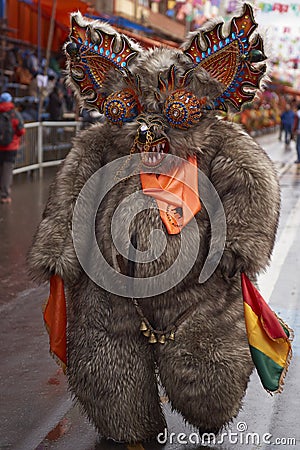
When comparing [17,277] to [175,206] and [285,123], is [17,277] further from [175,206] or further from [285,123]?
[285,123]

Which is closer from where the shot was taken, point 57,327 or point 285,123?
point 57,327

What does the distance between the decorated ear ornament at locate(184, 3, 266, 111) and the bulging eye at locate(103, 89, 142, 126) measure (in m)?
0.36

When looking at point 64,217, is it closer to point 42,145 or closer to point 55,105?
point 42,145

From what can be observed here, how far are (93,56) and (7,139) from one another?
33.0ft

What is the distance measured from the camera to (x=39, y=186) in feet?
57.6

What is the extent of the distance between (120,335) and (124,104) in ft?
3.68

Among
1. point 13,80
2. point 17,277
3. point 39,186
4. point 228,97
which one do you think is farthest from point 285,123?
point 228,97

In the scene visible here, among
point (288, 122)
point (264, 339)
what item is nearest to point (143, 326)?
point (264, 339)

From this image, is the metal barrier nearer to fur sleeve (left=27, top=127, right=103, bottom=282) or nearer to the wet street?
the wet street

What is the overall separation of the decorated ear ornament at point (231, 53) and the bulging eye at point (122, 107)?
1.18ft

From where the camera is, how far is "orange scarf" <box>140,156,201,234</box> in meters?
4.30

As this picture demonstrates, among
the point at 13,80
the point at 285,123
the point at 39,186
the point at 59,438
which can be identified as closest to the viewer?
the point at 59,438

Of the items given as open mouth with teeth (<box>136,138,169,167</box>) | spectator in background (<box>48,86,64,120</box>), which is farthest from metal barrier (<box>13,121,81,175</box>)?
open mouth with teeth (<box>136,138,169,167</box>)

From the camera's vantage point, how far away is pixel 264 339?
4.28 metres
